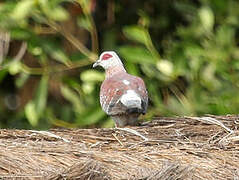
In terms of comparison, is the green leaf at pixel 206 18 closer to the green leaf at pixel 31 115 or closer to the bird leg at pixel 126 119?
the green leaf at pixel 31 115

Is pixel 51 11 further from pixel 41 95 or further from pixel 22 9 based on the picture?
pixel 41 95

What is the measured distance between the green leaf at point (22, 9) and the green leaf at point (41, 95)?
711 millimetres

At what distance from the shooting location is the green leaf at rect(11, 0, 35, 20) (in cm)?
760

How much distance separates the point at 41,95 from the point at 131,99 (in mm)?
2699

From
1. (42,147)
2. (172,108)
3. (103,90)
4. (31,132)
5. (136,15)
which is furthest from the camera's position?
(136,15)

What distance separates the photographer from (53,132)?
16.4 ft

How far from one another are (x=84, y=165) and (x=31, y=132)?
46.3 inches

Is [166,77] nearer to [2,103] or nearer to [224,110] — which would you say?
[224,110]

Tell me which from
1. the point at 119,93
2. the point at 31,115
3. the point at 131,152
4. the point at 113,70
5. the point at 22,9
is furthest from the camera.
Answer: the point at 31,115

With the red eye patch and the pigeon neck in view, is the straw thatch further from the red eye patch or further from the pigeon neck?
the red eye patch

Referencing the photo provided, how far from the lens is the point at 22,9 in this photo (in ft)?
24.9

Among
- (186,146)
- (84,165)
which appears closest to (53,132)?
(186,146)

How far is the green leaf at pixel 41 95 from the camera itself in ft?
26.8

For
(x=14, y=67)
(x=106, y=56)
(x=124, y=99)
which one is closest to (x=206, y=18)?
(x=106, y=56)
